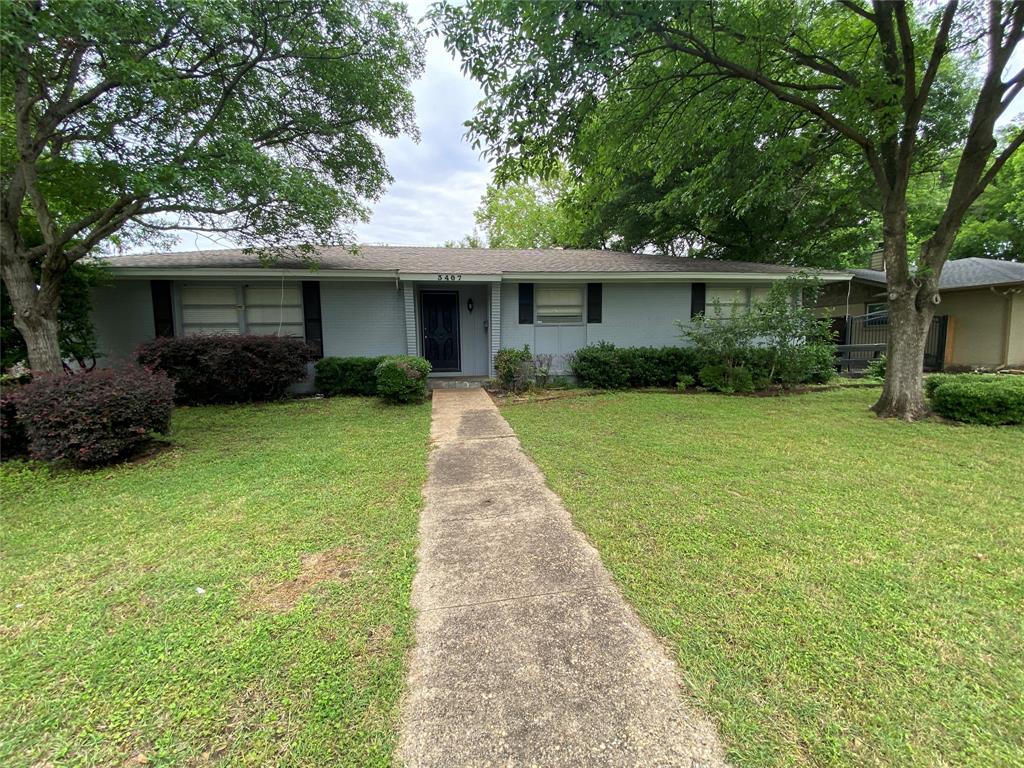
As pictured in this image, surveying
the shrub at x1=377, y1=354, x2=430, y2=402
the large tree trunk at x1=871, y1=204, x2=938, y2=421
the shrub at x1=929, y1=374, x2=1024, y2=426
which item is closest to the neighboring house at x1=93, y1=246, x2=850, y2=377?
the shrub at x1=377, y1=354, x2=430, y2=402

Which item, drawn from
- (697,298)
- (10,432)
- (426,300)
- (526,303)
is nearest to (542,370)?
(526,303)

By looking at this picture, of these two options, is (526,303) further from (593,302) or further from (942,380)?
(942,380)

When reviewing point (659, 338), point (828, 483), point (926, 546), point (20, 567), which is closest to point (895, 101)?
point (659, 338)

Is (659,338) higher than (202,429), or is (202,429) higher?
(659,338)

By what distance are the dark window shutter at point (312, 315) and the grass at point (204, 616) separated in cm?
521

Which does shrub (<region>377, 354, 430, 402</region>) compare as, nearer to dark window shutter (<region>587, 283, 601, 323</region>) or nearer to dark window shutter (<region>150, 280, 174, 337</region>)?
dark window shutter (<region>587, 283, 601, 323</region>)

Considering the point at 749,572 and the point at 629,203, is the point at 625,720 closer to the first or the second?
the point at 749,572

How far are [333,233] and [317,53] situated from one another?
9.02ft

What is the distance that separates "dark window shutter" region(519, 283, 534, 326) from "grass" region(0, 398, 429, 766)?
609cm

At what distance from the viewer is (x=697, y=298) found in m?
10.3

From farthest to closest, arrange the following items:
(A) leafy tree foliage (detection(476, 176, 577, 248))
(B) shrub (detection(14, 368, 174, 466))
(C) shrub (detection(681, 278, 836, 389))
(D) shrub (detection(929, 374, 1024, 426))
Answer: (A) leafy tree foliage (detection(476, 176, 577, 248)) → (C) shrub (detection(681, 278, 836, 389)) → (D) shrub (detection(929, 374, 1024, 426)) → (B) shrub (detection(14, 368, 174, 466))

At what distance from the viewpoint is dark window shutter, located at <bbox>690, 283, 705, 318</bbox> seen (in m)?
10.3

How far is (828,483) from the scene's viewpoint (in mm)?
3965

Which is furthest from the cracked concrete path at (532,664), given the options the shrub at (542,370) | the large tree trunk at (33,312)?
the large tree trunk at (33,312)
